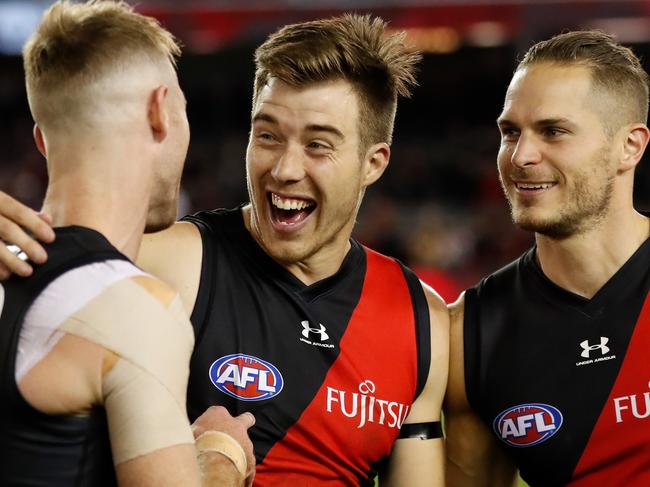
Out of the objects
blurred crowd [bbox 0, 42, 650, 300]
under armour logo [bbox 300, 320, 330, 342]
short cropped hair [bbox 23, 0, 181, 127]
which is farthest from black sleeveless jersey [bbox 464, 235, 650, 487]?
blurred crowd [bbox 0, 42, 650, 300]

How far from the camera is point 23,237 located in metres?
2.45

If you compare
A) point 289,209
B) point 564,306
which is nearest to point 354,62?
point 289,209

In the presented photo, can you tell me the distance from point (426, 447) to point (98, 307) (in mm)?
1694

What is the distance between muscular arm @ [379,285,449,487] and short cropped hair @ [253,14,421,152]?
84cm

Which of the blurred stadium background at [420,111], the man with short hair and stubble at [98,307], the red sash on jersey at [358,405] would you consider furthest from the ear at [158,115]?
the blurred stadium background at [420,111]

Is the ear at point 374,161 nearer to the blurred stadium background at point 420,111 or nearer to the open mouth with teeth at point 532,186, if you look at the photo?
the open mouth with teeth at point 532,186

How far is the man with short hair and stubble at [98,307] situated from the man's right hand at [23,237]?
0.03 meters

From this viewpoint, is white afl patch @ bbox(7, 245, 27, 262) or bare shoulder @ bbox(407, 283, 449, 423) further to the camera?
bare shoulder @ bbox(407, 283, 449, 423)

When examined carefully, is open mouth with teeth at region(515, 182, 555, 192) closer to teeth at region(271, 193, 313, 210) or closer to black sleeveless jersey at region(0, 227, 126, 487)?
teeth at region(271, 193, 313, 210)

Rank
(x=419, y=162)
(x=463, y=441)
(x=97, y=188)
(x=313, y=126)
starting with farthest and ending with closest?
(x=419, y=162)
(x=463, y=441)
(x=313, y=126)
(x=97, y=188)

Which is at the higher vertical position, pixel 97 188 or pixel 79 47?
pixel 79 47

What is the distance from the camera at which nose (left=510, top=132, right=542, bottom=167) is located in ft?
12.0

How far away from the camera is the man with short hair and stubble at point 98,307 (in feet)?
7.45

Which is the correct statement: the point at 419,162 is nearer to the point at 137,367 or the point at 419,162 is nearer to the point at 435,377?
the point at 435,377
